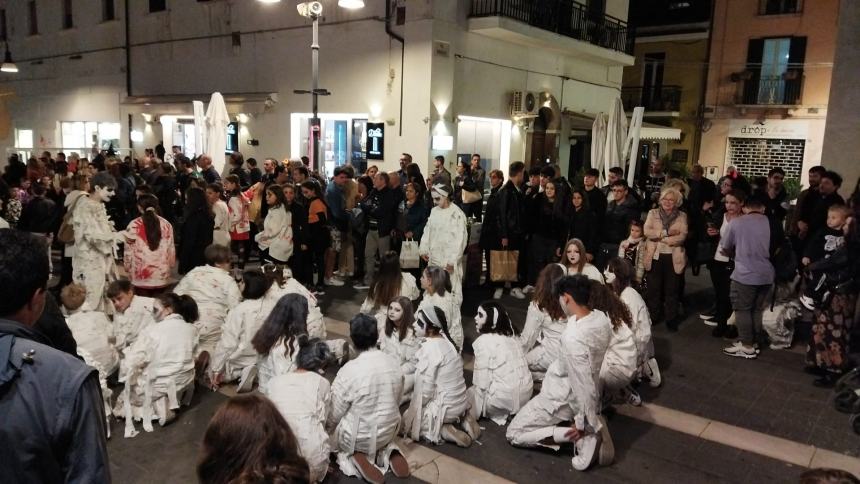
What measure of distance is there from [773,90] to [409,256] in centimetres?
2039

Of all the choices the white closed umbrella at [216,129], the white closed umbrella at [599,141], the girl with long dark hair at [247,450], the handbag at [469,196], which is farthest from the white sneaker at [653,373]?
the white closed umbrella at [216,129]

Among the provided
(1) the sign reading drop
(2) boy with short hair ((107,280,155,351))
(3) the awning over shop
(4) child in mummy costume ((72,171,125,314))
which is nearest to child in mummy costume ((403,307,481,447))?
(2) boy with short hair ((107,280,155,351))

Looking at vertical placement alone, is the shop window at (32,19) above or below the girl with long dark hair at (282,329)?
above

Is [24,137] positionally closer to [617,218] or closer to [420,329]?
[617,218]

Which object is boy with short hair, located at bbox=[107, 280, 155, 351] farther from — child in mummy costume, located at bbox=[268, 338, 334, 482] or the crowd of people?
child in mummy costume, located at bbox=[268, 338, 334, 482]

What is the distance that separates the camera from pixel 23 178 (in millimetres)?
12336

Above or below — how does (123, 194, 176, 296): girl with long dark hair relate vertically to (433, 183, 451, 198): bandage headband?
below

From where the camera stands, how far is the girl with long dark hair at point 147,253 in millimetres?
6938

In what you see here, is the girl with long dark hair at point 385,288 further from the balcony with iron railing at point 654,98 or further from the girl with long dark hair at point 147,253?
the balcony with iron railing at point 654,98

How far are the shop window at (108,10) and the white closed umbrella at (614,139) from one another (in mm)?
19286

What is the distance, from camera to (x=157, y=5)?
2120 centimetres

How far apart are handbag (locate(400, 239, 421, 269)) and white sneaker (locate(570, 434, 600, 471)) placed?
4382 millimetres

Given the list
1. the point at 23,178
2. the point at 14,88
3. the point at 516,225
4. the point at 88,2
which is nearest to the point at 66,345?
the point at 516,225

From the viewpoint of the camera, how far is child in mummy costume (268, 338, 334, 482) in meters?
4.09
